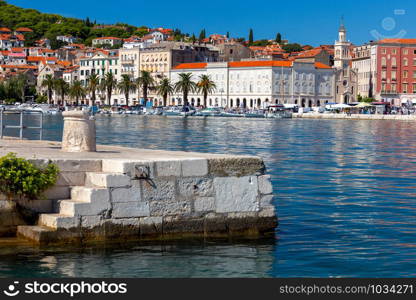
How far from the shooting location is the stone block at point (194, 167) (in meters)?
12.7

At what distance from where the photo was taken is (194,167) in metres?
12.8

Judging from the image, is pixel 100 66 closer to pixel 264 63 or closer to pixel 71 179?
pixel 264 63

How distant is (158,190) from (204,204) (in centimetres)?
85

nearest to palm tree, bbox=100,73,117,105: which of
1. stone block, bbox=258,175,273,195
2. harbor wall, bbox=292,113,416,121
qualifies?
harbor wall, bbox=292,113,416,121

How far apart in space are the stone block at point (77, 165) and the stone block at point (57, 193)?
0.93 ft

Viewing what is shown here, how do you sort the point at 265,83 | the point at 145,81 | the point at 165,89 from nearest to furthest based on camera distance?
1. the point at 265,83
2. the point at 165,89
3. the point at 145,81

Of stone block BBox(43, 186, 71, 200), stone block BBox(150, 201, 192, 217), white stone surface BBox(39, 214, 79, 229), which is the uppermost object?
stone block BBox(43, 186, 71, 200)

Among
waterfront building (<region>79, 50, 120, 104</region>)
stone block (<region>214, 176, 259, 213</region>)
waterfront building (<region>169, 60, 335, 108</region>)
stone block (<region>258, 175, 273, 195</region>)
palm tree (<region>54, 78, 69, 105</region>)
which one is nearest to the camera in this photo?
stone block (<region>214, 176, 259, 213</region>)

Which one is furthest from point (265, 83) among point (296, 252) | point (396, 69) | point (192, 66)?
point (296, 252)

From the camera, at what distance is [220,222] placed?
13039mm

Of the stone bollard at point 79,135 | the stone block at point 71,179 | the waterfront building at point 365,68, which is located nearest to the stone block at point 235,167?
the stone block at point 71,179

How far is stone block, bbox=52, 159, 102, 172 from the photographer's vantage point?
40.8 ft

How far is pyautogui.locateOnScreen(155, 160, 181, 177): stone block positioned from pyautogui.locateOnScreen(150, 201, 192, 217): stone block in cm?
43

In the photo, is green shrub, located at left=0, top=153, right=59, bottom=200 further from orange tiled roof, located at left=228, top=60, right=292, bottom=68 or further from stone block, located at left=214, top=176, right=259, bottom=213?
orange tiled roof, located at left=228, top=60, right=292, bottom=68
